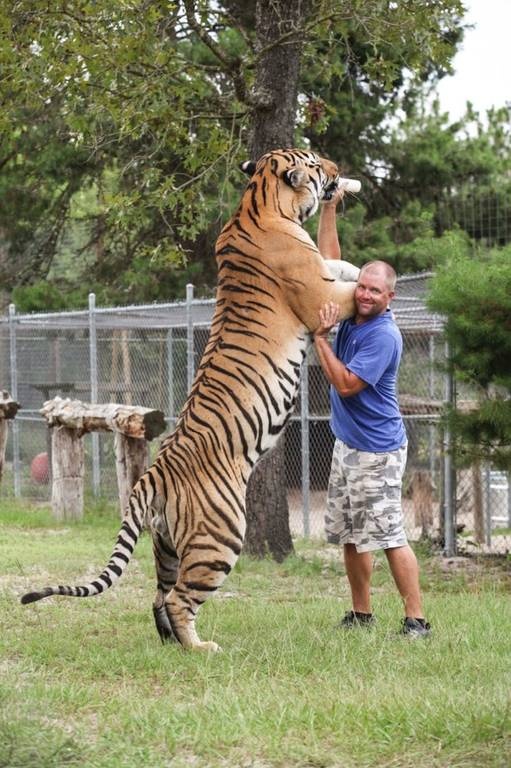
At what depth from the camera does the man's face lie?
6051 millimetres

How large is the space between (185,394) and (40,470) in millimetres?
2755

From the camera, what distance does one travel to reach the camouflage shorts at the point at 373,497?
618 centimetres

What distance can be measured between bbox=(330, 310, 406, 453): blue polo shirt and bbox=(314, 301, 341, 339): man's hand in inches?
8.5

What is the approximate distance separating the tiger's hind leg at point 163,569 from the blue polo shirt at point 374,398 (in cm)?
106

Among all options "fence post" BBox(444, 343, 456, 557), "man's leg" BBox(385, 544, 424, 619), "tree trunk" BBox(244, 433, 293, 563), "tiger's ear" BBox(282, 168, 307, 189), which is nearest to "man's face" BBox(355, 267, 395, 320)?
"tiger's ear" BBox(282, 168, 307, 189)

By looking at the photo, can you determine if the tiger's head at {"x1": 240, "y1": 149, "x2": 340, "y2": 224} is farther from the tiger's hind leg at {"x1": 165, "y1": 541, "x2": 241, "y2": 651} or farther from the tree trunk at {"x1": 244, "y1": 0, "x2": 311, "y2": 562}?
the tree trunk at {"x1": 244, "y1": 0, "x2": 311, "y2": 562}

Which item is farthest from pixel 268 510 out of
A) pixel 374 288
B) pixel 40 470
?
pixel 40 470

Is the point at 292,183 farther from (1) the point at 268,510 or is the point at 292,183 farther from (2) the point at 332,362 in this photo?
(1) the point at 268,510

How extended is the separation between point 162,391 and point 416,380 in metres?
3.77


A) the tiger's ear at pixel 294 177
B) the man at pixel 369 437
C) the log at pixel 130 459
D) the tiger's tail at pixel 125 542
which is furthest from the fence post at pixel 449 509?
the tiger's tail at pixel 125 542

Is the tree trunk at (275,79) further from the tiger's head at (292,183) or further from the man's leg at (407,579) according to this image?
the man's leg at (407,579)

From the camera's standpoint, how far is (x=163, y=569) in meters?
6.18

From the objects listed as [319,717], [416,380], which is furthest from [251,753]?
[416,380]

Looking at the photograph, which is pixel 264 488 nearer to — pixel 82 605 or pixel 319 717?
pixel 82 605
